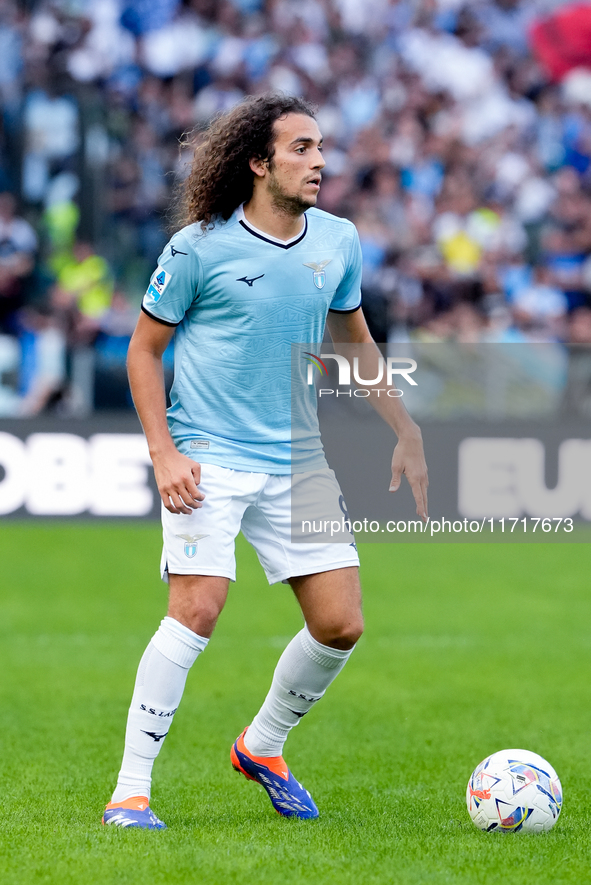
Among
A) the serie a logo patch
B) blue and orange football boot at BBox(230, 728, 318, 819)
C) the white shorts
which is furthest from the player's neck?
blue and orange football boot at BBox(230, 728, 318, 819)

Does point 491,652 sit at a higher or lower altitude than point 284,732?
lower

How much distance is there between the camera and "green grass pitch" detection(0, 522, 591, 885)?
12.1 ft

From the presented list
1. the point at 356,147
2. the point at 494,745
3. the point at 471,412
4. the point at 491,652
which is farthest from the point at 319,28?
the point at 494,745

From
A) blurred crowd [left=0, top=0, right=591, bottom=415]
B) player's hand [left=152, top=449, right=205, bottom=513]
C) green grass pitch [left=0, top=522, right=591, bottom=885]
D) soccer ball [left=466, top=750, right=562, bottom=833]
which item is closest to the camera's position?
green grass pitch [left=0, top=522, right=591, bottom=885]

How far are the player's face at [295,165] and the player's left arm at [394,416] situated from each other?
1.73ft

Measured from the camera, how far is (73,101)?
47.1 feet

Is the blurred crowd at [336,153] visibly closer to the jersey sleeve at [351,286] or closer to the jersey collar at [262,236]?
the jersey sleeve at [351,286]

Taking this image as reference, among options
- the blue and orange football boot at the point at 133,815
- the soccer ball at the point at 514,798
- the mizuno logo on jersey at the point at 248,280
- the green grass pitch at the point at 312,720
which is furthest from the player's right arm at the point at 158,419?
the soccer ball at the point at 514,798

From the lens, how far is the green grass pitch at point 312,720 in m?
3.67

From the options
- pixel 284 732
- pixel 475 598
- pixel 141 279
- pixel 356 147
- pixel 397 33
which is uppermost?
pixel 397 33

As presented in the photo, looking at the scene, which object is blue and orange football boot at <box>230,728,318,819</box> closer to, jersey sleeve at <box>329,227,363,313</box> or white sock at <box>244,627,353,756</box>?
white sock at <box>244,627,353,756</box>

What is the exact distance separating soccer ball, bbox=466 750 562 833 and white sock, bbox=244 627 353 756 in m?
0.62

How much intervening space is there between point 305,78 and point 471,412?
22.5ft

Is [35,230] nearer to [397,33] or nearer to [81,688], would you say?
[397,33]
